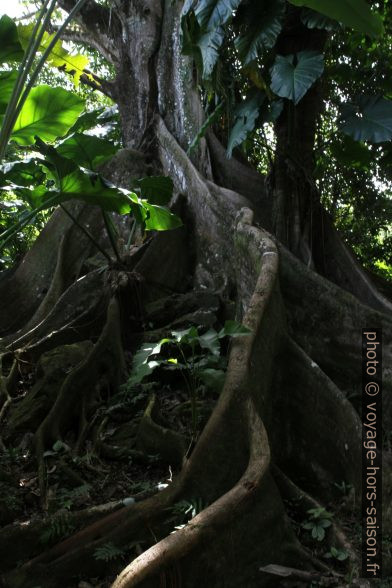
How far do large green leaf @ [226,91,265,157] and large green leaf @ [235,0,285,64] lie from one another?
16.4 inches

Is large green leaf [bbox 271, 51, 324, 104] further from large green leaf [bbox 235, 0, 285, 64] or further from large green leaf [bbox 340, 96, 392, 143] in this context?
large green leaf [bbox 340, 96, 392, 143]

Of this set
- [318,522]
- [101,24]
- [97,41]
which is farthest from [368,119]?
[97,41]

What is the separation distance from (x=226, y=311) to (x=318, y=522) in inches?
91.8

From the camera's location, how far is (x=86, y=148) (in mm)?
4730

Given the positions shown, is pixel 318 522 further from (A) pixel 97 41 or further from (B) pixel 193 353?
(A) pixel 97 41

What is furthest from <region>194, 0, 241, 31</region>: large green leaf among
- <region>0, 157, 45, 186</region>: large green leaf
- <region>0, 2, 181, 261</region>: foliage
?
<region>0, 157, 45, 186</region>: large green leaf

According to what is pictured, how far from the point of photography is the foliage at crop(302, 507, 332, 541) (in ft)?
10.2

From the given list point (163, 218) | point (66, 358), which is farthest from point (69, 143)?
point (66, 358)

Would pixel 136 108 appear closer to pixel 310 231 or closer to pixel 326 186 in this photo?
pixel 326 186

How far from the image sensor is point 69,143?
4664mm

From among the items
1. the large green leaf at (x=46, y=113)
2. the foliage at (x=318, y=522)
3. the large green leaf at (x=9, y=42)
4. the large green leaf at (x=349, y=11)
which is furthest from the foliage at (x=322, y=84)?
the foliage at (x=318, y=522)

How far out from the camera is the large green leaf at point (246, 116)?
17.1ft

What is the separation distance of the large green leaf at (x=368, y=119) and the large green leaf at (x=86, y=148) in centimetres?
201

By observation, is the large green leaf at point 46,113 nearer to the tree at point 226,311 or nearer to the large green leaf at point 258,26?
the tree at point 226,311
